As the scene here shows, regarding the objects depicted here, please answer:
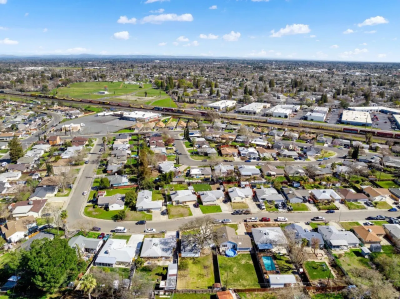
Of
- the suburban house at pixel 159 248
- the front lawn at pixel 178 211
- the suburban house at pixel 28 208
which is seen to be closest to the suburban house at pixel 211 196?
the front lawn at pixel 178 211

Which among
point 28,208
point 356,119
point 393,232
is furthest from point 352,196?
point 356,119

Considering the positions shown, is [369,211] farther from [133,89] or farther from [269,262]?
[133,89]

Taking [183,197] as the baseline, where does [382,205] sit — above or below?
below

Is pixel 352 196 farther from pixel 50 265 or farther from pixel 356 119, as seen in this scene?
pixel 356 119

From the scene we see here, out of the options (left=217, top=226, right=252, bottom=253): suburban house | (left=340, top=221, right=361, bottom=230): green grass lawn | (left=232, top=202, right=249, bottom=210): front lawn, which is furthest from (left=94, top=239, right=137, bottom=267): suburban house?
(left=340, top=221, right=361, bottom=230): green grass lawn

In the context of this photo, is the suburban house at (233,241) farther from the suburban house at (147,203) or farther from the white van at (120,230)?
the white van at (120,230)

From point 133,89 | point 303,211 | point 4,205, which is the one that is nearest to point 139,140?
point 4,205

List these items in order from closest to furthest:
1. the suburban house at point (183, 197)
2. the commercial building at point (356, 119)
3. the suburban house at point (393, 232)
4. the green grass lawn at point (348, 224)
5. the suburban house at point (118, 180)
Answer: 1. the suburban house at point (393, 232)
2. the green grass lawn at point (348, 224)
3. the suburban house at point (183, 197)
4. the suburban house at point (118, 180)
5. the commercial building at point (356, 119)
